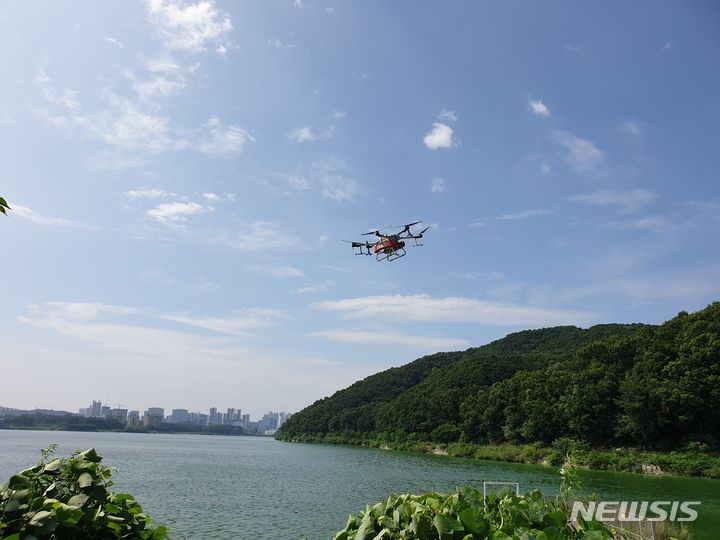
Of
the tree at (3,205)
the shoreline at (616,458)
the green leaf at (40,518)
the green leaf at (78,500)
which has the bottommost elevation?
the shoreline at (616,458)

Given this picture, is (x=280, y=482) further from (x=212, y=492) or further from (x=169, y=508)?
(x=169, y=508)

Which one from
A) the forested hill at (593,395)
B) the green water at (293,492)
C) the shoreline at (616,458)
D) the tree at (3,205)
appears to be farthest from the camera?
the forested hill at (593,395)

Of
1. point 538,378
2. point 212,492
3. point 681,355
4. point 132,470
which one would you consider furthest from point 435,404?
point 212,492

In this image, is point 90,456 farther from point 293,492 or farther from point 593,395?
point 593,395

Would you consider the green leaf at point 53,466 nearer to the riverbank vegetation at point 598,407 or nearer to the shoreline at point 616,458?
the shoreline at point 616,458

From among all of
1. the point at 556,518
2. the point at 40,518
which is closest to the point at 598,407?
the point at 556,518

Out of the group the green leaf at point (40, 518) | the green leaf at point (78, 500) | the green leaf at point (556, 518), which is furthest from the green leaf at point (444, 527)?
the green leaf at point (40, 518)

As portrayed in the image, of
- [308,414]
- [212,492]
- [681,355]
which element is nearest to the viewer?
[212,492]

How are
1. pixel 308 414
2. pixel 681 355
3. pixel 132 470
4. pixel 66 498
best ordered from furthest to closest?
pixel 308 414
pixel 681 355
pixel 132 470
pixel 66 498

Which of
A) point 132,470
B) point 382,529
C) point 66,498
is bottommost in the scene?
point 132,470
